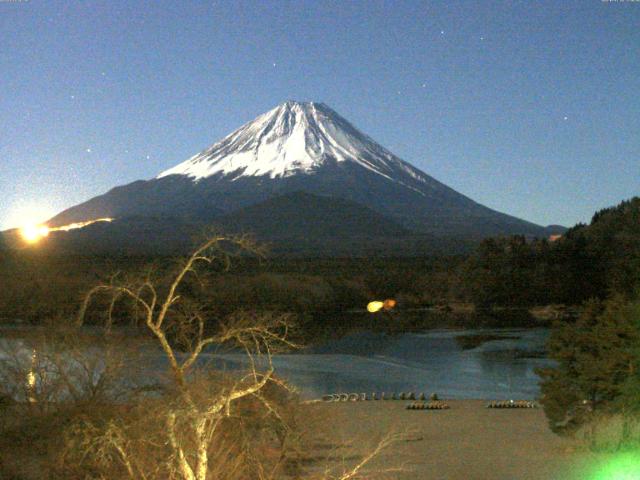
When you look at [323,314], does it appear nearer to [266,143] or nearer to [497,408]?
[497,408]

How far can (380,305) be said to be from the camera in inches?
2029

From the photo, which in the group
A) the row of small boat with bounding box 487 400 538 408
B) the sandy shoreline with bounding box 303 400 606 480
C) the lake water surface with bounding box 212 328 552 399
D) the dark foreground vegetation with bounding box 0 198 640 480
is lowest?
the lake water surface with bounding box 212 328 552 399

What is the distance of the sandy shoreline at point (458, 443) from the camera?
1007 cm

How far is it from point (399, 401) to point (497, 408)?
2.36m

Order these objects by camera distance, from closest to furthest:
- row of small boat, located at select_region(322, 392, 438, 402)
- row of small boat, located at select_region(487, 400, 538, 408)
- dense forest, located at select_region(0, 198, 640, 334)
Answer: row of small boat, located at select_region(487, 400, 538, 408)
row of small boat, located at select_region(322, 392, 438, 402)
dense forest, located at select_region(0, 198, 640, 334)

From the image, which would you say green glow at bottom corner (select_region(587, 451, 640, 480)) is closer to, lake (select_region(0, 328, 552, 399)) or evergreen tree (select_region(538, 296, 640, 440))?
evergreen tree (select_region(538, 296, 640, 440))

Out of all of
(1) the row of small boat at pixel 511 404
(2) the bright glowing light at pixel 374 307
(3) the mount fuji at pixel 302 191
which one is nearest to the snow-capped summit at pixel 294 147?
(3) the mount fuji at pixel 302 191

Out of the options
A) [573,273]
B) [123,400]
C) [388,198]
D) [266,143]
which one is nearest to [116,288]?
[123,400]

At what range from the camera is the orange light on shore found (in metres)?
50.5

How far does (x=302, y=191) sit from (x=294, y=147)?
1829 centimetres

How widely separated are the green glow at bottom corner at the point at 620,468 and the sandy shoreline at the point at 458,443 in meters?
0.20

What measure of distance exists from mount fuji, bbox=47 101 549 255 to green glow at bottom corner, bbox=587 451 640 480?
74.2 m

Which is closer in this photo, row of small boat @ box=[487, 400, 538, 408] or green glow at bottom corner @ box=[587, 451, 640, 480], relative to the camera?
green glow at bottom corner @ box=[587, 451, 640, 480]

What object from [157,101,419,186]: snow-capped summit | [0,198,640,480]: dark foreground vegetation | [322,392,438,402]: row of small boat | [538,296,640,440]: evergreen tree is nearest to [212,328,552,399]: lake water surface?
[322,392,438,402]: row of small boat
